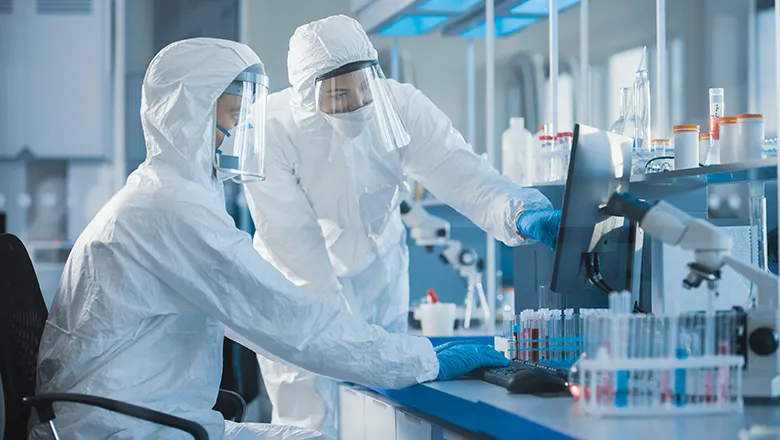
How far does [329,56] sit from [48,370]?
114 cm

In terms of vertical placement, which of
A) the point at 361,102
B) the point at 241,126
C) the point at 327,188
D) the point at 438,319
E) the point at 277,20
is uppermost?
the point at 277,20

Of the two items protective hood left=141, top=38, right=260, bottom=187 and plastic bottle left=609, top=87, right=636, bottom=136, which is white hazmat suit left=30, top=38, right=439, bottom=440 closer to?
protective hood left=141, top=38, right=260, bottom=187

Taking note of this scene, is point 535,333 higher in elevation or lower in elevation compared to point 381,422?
higher

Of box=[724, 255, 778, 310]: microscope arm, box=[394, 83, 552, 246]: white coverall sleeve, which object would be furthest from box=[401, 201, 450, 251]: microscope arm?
box=[724, 255, 778, 310]: microscope arm

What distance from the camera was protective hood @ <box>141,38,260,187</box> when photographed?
1.97m

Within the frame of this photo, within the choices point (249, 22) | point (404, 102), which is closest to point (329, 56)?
point (404, 102)

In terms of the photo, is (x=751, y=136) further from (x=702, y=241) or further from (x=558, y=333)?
(x=558, y=333)

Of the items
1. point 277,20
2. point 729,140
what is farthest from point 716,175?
point 277,20

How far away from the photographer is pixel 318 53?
2.62 meters

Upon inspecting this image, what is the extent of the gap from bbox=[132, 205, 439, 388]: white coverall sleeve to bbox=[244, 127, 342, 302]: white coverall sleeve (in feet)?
2.88

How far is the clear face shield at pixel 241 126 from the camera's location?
2.07 m

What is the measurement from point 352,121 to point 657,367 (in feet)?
4.38

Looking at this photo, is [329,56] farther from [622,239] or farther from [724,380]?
[724,380]

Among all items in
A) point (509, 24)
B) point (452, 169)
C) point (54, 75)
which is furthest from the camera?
point (54, 75)
